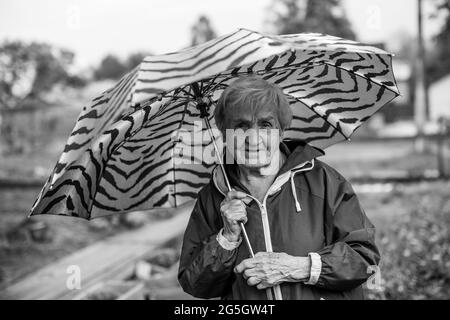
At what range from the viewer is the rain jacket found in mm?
2184

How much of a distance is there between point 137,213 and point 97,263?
2.83 metres

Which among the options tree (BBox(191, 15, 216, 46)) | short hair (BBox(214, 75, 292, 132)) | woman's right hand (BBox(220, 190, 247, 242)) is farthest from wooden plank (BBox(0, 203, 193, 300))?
tree (BBox(191, 15, 216, 46))

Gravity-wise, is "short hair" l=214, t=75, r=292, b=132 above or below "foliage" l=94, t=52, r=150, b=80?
below

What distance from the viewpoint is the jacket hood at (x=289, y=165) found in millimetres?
2250

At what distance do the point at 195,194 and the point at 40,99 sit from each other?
8.40 m

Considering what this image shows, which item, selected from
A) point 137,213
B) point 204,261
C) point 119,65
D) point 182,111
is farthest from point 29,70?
point 119,65

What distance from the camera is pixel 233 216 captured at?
2178 millimetres

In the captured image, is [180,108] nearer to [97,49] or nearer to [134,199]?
[134,199]

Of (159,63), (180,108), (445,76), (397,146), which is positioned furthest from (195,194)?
(445,76)

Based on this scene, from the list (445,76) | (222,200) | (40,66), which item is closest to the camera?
(222,200)

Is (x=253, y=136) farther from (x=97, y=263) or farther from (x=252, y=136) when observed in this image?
(x=97, y=263)

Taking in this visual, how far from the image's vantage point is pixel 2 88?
9.35 m

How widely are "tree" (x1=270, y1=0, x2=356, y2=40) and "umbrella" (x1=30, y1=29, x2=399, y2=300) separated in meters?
17.8

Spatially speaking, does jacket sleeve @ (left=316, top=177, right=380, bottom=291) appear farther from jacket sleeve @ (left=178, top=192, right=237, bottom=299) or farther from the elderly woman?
jacket sleeve @ (left=178, top=192, right=237, bottom=299)
